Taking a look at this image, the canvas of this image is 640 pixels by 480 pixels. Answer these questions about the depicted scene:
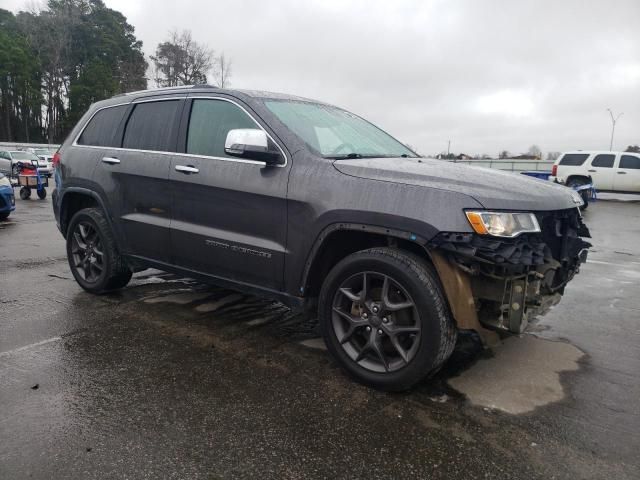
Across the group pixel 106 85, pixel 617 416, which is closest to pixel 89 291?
pixel 617 416

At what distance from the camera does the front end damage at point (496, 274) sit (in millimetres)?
2773

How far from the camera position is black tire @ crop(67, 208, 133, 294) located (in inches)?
187

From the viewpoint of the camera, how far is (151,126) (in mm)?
4441

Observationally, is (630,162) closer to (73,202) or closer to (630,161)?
(630,161)

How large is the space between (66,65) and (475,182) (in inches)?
2587

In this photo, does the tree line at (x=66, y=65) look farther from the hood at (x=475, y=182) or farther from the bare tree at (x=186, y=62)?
the hood at (x=475, y=182)

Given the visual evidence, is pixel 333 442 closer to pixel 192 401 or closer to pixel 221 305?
pixel 192 401

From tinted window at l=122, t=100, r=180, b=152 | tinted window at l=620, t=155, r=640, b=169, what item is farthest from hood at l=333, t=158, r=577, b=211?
tinted window at l=620, t=155, r=640, b=169

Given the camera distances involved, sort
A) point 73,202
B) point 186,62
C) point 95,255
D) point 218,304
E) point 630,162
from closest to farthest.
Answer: point 218,304
point 95,255
point 73,202
point 630,162
point 186,62

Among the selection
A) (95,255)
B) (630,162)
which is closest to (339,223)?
(95,255)

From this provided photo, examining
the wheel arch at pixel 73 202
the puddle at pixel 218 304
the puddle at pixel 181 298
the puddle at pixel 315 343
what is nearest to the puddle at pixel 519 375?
the puddle at pixel 315 343

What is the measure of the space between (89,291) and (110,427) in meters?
2.70

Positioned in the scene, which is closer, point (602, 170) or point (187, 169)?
point (187, 169)

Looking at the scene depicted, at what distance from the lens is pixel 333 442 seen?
8.43ft
